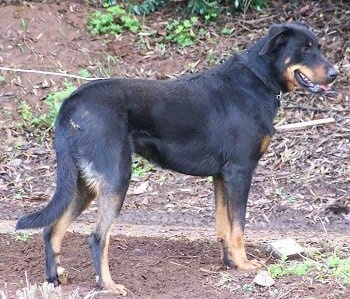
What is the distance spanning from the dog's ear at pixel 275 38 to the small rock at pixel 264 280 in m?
1.89

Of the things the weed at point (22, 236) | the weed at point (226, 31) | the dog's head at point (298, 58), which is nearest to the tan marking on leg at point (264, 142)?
the dog's head at point (298, 58)

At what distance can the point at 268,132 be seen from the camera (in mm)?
7129

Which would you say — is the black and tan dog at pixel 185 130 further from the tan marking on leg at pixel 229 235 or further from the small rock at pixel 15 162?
the small rock at pixel 15 162

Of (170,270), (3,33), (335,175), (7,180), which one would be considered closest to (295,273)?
(170,270)

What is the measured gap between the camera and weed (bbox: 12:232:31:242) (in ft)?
25.4

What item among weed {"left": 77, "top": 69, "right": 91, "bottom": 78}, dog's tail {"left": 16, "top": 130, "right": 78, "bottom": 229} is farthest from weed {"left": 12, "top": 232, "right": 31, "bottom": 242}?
weed {"left": 77, "top": 69, "right": 91, "bottom": 78}

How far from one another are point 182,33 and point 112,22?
3.59 ft

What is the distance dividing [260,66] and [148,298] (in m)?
2.26

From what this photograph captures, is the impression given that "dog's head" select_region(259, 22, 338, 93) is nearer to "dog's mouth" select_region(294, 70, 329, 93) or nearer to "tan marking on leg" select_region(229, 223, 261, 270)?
"dog's mouth" select_region(294, 70, 329, 93)

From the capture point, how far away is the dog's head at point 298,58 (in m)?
7.15

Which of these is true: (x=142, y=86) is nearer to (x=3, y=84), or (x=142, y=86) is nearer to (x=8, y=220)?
(x=8, y=220)

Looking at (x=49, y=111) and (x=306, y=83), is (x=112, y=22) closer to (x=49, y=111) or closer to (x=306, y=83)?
(x=49, y=111)

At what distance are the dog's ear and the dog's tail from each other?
1872 mm

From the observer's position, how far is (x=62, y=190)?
6.50 m
